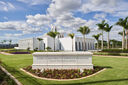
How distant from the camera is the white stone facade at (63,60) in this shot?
884 cm

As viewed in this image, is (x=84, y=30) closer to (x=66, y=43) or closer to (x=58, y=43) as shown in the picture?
(x=66, y=43)

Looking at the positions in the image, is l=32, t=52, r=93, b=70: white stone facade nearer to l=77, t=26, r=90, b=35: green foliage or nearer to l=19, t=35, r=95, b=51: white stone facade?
l=77, t=26, r=90, b=35: green foliage

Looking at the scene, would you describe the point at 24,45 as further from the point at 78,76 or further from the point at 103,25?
the point at 78,76

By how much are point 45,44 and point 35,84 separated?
4565cm

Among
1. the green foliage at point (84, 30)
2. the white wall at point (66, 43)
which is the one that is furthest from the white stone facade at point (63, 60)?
the white wall at point (66, 43)

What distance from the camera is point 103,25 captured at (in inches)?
1362

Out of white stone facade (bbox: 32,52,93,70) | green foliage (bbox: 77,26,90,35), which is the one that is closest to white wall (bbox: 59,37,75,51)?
green foliage (bbox: 77,26,90,35)

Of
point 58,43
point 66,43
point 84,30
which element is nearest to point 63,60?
point 84,30

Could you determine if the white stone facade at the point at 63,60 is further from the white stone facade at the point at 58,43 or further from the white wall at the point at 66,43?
the white wall at the point at 66,43

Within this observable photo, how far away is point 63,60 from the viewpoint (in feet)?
29.5

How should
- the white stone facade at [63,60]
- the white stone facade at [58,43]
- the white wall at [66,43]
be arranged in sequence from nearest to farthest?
1. the white stone facade at [63,60]
2. the white wall at [66,43]
3. the white stone facade at [58,43]

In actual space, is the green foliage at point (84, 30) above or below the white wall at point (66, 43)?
above

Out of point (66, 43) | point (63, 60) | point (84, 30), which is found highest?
point (84, 30)

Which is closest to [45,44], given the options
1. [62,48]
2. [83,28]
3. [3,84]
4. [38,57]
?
[62,48]
